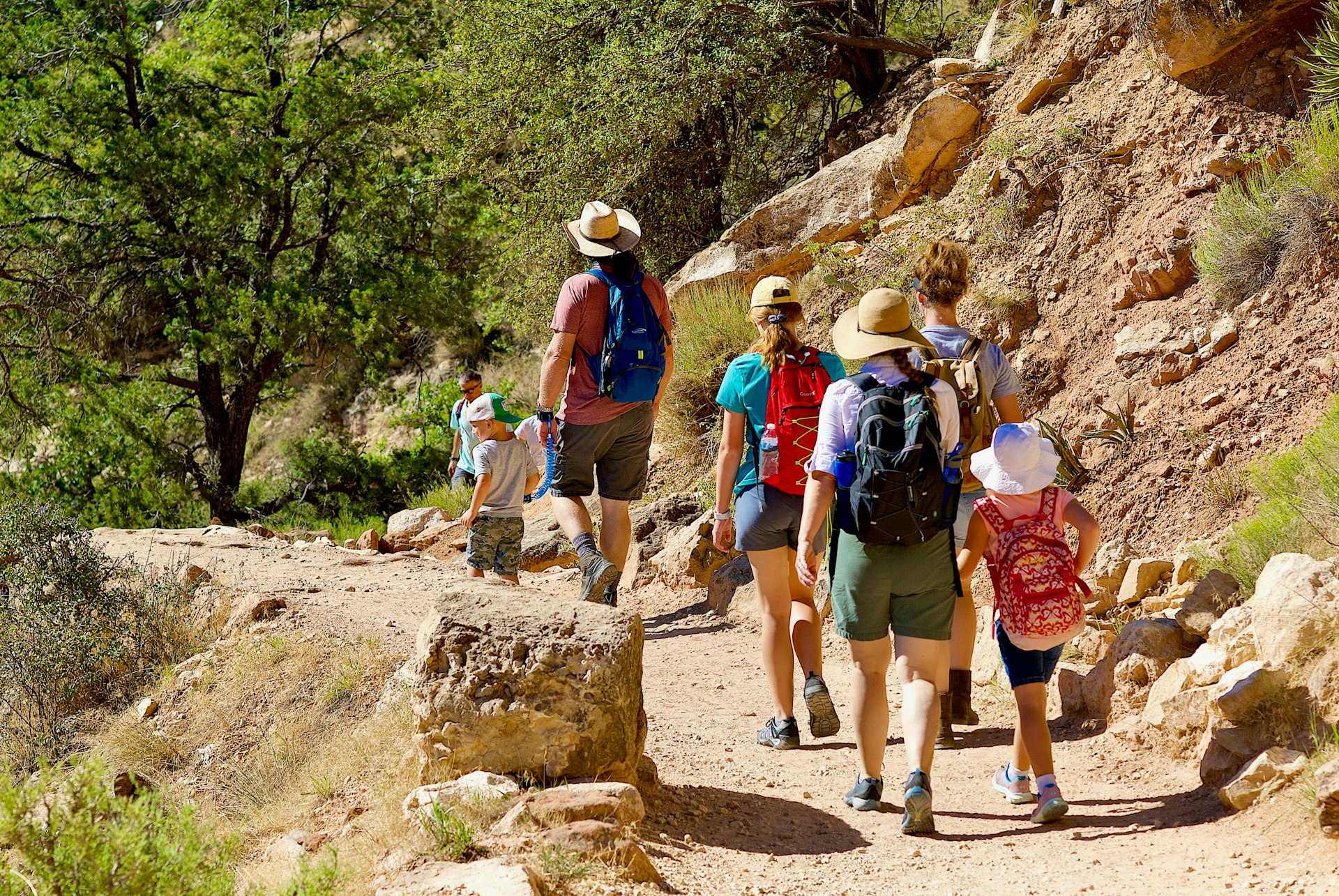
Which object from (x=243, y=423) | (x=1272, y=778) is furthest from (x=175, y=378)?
(x=1272, y=778)

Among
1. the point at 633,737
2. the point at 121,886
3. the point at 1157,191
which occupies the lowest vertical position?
the point at 633,737

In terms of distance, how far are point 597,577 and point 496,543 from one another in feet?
6.82

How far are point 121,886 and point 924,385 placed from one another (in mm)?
2806

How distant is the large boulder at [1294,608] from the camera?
12.6 ft

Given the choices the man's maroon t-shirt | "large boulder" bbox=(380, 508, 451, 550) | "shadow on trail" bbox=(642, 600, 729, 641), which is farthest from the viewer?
"large boulder" bbox=(380, 508, 451, 550)

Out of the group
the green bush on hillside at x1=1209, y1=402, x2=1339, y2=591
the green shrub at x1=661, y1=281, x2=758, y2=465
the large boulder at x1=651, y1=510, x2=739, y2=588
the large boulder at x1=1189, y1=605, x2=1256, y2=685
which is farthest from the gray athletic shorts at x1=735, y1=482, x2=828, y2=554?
the green shrub at x1=661, y1=281, x2=758, y2=465

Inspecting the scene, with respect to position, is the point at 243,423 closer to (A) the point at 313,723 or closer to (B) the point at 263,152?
(B) the point at 263,152

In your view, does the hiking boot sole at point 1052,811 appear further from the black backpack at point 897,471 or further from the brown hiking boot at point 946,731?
the black backpack at point 897,471

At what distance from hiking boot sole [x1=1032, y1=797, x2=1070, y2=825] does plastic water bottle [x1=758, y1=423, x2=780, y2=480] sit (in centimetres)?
158

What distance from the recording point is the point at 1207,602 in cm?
454

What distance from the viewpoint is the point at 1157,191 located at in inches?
303

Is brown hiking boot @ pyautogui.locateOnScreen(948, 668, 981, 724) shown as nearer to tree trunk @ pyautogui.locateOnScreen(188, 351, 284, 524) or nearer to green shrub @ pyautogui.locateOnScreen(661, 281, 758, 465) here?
green shrub @ pyautogui.locateOnScreen(661, 281, 758, 465)

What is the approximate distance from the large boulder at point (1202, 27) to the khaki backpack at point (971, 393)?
4.57 metres

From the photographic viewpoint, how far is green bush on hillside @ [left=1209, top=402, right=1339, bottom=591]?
4613 millimetres
